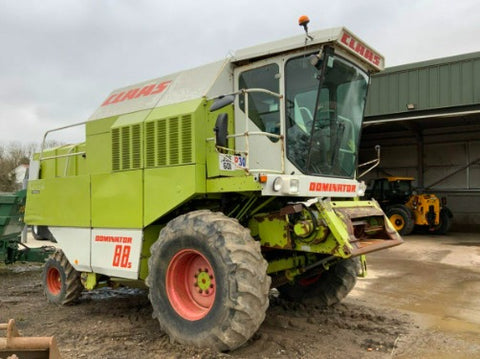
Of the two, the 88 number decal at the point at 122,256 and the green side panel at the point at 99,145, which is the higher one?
the green side panel at the point at 99,145

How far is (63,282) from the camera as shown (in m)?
5.92

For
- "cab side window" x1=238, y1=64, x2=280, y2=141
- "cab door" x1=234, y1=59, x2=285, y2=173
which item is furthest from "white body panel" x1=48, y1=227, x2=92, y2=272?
"cab side window" x1=238, y1=64, x2=280, y2=141

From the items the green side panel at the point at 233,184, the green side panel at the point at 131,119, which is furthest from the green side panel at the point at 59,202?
the green side panel at the point at 233,184

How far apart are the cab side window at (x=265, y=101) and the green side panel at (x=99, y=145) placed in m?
1.90

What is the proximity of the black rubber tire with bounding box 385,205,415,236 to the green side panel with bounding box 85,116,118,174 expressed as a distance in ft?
43.3

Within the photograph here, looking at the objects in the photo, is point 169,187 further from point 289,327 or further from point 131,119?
point 289,327

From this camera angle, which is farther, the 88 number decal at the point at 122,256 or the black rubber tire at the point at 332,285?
the black rubber tire at the point at 332,285

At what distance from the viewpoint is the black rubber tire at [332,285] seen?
560cm

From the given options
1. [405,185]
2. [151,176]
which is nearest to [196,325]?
[151,176]

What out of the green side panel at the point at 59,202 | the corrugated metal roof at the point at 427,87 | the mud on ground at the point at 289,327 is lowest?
the mud on ground at the point at 289,327

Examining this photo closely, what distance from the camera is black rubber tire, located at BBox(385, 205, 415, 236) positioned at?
16344 millimetres

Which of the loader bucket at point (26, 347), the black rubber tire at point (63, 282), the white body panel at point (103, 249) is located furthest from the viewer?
the black rubber tire at point (63, 282)

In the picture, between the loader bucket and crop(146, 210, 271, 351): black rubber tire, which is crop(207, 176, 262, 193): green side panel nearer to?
crop(146, 210, 271, 351): black rubber tire

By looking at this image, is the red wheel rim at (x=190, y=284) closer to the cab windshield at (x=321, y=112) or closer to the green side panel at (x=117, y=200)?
the green side panel at (x=117, y=200)
